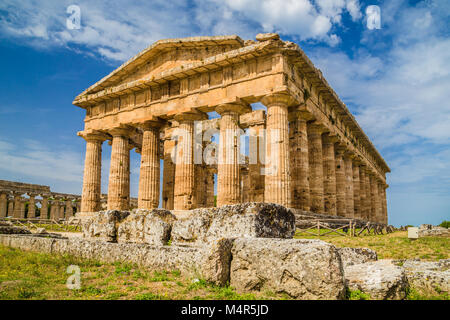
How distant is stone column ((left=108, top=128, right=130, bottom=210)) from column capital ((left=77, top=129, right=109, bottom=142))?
1.44 metres

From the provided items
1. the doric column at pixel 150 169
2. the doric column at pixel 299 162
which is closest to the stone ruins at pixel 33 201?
the doric column at pixel 150 169

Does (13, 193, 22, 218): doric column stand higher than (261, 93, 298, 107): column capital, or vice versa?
(261, 93, 298, 107): column capital

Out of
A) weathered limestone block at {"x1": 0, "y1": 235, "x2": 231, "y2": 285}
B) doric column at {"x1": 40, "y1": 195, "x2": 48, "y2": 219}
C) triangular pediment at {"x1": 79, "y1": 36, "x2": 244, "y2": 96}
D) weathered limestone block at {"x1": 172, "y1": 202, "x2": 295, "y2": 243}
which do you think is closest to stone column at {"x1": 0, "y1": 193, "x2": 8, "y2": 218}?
doric column at {"x1": 40, "y1": 195, "x2": 48, "y2": 219}

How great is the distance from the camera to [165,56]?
2092 cm

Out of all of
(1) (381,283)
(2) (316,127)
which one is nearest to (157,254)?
(1) (381,283)

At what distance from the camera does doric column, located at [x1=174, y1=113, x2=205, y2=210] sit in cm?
1856

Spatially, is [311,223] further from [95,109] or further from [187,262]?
[95,109]

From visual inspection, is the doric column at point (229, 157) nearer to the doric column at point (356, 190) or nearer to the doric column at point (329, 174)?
the doric column at point (329, 174)

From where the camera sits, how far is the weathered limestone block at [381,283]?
3818mm

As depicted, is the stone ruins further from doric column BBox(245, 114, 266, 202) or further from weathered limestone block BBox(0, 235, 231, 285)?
weathered limestone block BBox(0, 235, 231, 285)

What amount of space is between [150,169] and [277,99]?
9507 millimetres

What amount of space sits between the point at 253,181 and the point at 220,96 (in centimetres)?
668

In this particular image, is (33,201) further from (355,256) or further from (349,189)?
(355,256)

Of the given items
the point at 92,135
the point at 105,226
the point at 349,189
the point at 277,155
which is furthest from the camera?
the point at 349,189
